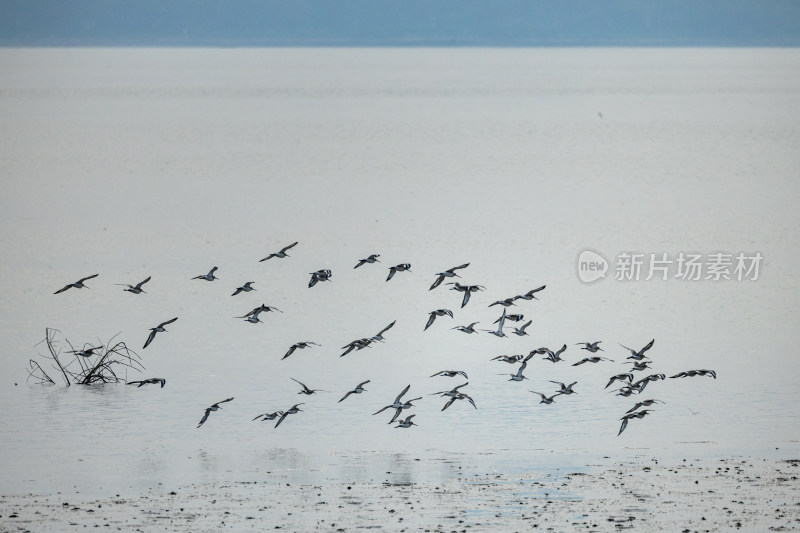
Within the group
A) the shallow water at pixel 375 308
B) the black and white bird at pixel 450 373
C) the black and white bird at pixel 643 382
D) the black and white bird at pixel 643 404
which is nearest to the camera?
the shallow water at pixel 375 308

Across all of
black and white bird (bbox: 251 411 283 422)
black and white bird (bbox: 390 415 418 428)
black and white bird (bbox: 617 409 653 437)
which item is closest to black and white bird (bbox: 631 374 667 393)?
black and white bird (bbox: 617 409 653 437)

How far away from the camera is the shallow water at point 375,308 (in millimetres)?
25125

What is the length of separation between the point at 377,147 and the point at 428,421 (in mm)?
79583

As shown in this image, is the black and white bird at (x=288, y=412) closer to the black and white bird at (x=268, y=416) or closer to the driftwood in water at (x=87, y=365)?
the black and white bird at (x=268, y=416)

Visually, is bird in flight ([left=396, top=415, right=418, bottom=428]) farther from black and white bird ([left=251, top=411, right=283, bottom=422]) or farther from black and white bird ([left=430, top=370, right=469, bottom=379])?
black and white bird ([left=251, top=411, right=283, bottom=422])

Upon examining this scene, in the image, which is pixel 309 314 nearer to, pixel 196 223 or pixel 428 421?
pixel 428 421

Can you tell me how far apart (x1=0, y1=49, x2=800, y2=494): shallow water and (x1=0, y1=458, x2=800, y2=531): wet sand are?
95cm

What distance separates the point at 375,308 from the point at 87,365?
9.85 meters

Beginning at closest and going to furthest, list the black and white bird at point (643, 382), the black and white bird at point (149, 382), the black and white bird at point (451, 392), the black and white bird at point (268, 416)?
the black and white bird at point (268, 416)
the black and white bird at point (451, 392)
the black and white bird at point (643, 382)
the black and white bird at point (149, 382)

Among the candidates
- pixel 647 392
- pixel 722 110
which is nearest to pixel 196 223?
pixel 647 392

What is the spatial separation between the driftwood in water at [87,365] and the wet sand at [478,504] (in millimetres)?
7457

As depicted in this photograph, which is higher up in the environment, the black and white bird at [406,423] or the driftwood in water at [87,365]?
the driftwood in water at [87,365]

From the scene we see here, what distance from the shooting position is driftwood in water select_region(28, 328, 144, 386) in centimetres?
2947

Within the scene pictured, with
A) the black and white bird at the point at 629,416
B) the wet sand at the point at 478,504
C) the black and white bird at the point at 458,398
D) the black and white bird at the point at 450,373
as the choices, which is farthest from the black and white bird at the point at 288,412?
the black and white bird at the point at 629,416
